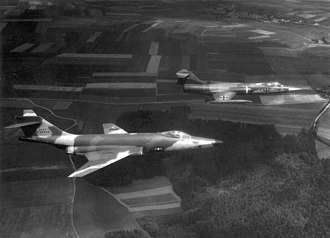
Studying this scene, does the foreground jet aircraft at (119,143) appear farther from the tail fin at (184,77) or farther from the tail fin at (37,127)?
the tail fin at (184,77)

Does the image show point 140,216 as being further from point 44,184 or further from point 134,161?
point 44,184

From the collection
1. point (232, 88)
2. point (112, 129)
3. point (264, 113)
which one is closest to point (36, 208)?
point (112, 129)

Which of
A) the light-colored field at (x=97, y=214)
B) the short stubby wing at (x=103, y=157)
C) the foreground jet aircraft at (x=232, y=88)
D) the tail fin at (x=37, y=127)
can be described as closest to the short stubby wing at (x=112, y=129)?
the short stubby wing at (x=103, y=157)

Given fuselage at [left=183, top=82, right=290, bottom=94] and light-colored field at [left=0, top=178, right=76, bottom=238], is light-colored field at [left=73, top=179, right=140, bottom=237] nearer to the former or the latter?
light-colored field at [left=0, top=178, right=76, bottom=238]

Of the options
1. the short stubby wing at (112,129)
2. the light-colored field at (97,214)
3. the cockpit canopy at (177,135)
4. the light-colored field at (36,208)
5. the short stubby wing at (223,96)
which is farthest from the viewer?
the short stubby wing at (223,96)

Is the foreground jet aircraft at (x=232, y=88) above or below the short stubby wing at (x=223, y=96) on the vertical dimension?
above

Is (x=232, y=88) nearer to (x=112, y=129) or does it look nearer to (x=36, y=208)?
(x=112, y=129)

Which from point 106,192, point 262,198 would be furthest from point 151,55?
point 262,198
